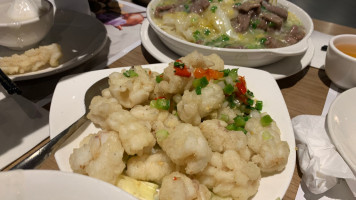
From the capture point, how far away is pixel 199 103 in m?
1.29

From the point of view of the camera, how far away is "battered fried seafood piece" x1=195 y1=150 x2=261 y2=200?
42.8 inches

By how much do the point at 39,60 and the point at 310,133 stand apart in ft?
5.57

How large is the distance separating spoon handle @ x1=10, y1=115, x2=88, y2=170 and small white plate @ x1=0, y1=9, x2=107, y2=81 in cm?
59

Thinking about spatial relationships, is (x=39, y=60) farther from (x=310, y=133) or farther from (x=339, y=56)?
(x=339, y=56)

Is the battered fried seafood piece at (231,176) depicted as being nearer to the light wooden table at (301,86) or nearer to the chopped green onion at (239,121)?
the chopped green onion at (239,121)

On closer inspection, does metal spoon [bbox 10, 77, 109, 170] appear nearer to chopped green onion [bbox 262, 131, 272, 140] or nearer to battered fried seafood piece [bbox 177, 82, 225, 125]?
battered fried seafood piece [bbox 177, 82, 225, 125]

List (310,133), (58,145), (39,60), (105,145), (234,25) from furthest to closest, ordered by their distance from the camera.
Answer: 1. (234,25)
2. (39,60)
3. (310,133)
4. (58,145)
5. (105,145)

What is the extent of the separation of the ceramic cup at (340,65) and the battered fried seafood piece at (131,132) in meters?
1.48

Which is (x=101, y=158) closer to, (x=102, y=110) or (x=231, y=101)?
(x=102, y=110)

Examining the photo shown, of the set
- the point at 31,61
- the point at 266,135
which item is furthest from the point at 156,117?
the point at 31,61

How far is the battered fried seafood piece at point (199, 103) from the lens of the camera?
49.7 inches

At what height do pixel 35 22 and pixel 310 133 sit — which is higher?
pixel 35 22

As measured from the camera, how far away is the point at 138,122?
1.20 m

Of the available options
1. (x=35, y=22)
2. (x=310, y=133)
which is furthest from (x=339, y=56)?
(x=35, y=22)
